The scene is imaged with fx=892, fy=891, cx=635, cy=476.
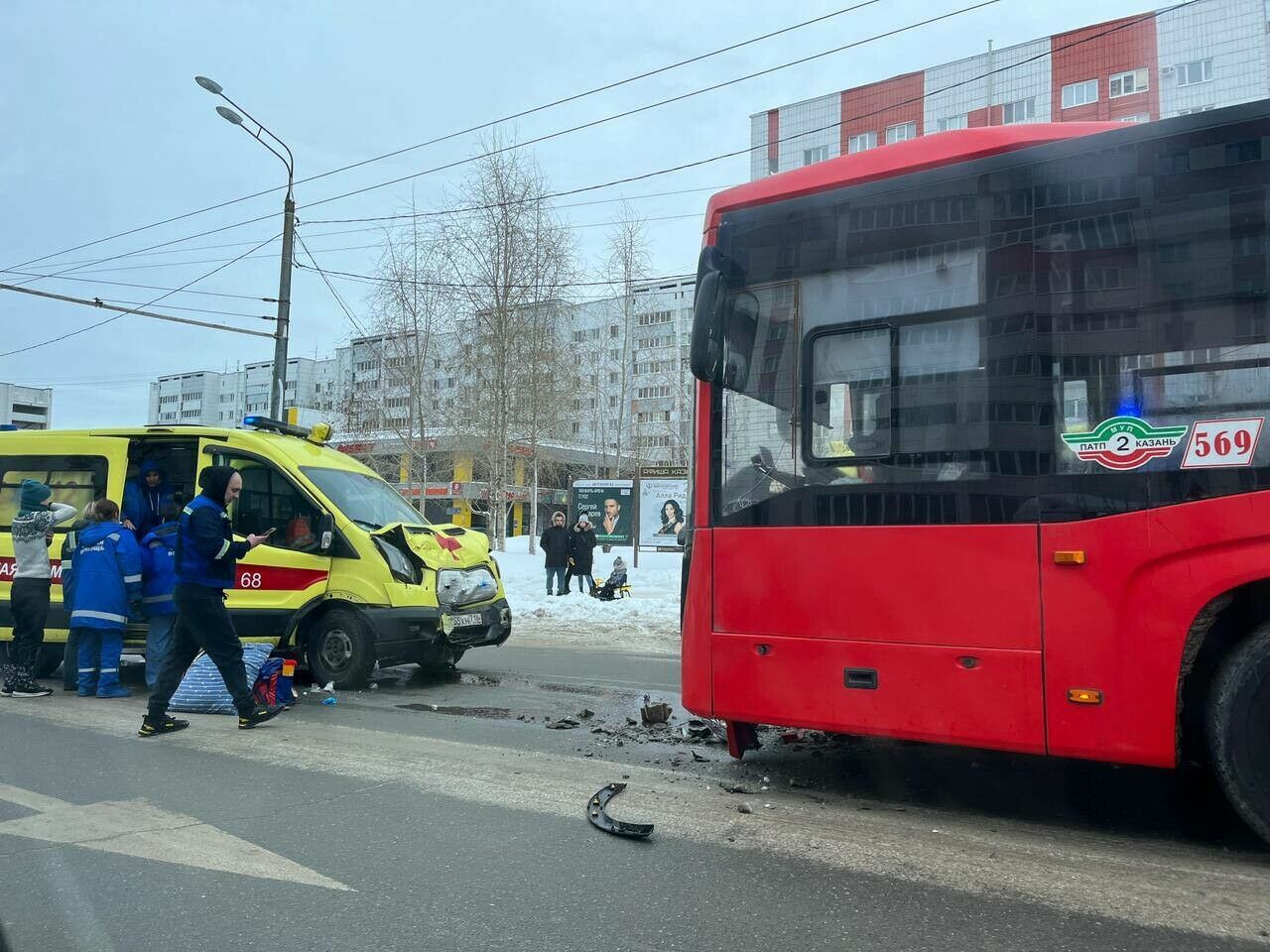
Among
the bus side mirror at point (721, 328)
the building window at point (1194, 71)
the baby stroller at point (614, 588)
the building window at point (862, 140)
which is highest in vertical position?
the building window at point (862, 140)

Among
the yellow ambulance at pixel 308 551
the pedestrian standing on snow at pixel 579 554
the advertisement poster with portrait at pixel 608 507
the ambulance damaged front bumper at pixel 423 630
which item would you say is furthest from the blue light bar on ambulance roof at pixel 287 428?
the advertisement poster with portrait at pixel 608 507

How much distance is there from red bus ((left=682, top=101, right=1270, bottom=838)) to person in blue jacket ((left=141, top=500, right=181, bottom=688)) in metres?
5.21

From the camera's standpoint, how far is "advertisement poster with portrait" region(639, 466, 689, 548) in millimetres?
26609

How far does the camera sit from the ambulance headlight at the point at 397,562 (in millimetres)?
7996

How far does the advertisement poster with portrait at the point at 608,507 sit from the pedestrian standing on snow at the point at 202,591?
23.1 metres

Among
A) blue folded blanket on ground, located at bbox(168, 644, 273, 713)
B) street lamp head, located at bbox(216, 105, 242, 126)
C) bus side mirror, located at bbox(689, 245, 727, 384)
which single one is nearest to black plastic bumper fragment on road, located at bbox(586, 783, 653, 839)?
bus side mirror, located at bbox(689, 245, 727, 384)

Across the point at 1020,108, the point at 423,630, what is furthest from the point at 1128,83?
the point at 423,630

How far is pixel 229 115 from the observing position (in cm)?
1778

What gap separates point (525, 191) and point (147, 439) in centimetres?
2180

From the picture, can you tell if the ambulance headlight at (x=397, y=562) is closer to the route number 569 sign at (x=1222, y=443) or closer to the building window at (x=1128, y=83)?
the route number 569 sign at (x=1222, y=443)

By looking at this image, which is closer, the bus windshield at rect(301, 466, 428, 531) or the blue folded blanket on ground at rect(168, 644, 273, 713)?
the blue folded blanket on ground at rect(168, 644, 273, 713)

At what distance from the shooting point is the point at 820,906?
334cm

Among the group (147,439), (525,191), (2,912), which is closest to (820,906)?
(2,912)

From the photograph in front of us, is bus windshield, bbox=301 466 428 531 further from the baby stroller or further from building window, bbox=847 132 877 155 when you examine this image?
building window, bbox=847 132 877 155
